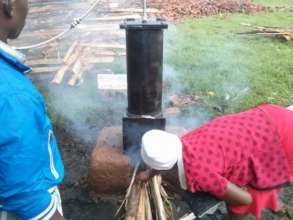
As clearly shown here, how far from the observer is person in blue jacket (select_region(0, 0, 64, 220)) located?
133cm

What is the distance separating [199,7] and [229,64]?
15.5 ft

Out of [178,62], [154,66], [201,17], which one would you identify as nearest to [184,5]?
[201,17]

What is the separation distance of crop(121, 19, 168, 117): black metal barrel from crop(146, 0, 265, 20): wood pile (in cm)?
728

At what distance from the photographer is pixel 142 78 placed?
312cm

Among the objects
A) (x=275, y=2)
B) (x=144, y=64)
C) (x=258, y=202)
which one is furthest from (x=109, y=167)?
(x=275, y=2)

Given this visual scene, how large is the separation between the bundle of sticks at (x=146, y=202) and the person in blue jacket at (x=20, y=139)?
1535mm

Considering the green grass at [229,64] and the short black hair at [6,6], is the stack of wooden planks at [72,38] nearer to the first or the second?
the green grass at [229,64]

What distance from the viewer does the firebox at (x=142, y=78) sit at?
2951 millimetres

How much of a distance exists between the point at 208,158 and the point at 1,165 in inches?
57.1

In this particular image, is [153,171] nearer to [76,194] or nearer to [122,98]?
[76,194]

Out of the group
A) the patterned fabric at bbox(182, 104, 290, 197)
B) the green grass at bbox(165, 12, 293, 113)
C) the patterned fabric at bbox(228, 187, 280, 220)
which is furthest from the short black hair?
the green grass at bbox(165, 12, 293, 113)

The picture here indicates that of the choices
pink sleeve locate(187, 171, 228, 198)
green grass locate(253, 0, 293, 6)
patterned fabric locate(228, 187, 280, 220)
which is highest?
green grass locate(253, 0, 293, 6)

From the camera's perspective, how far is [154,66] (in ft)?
10.1

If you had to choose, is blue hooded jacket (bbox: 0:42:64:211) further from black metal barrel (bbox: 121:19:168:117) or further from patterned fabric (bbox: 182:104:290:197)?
black metal barrel (bbox: 121:19:168:117)
